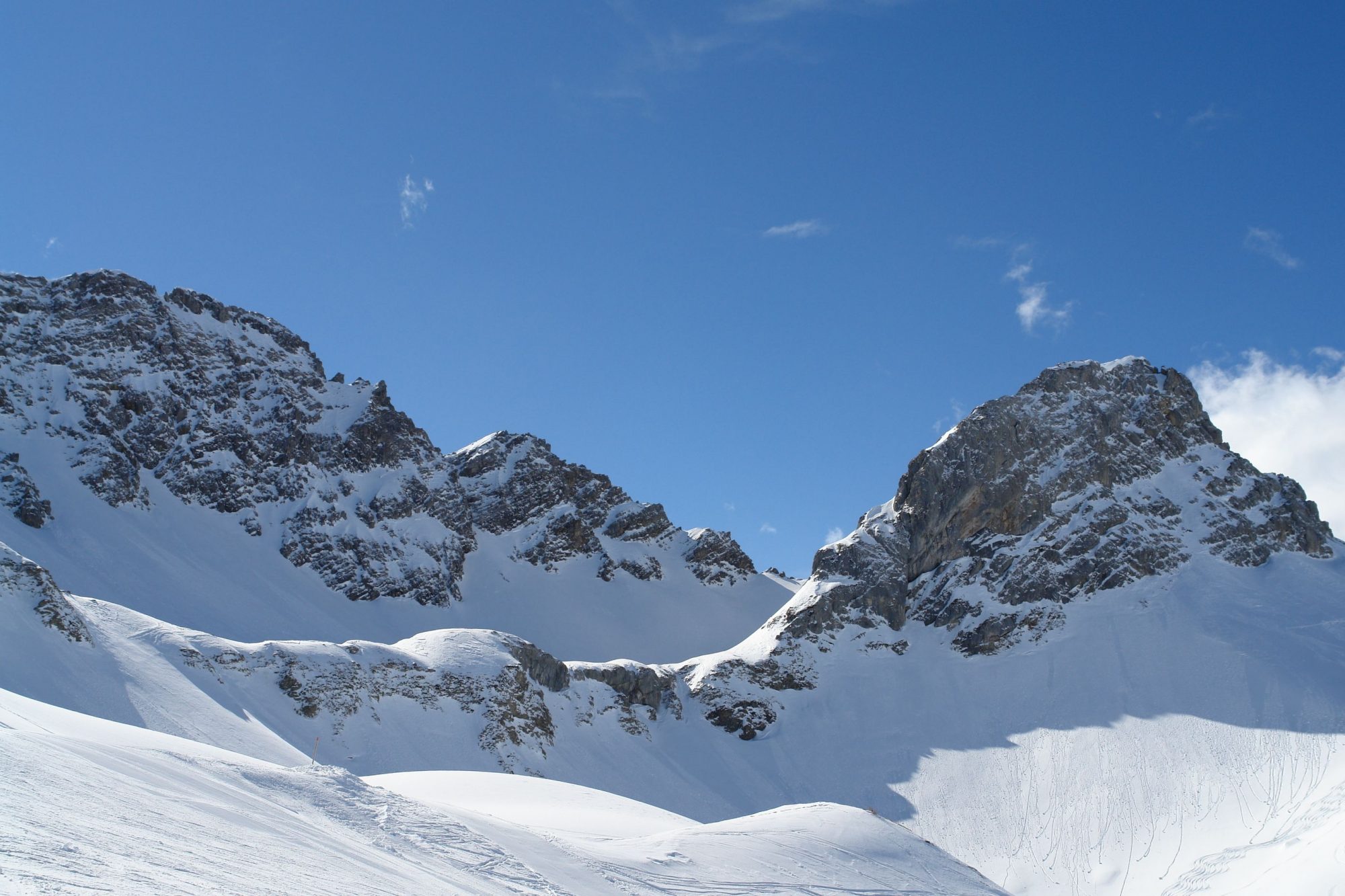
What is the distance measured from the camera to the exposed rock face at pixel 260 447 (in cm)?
9300

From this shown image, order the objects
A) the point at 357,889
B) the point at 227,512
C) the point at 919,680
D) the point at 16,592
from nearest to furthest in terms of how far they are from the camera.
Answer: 1. the point at 357,889
2. the point at 16,592
3. the point at 919,680
4. the point at 227,512

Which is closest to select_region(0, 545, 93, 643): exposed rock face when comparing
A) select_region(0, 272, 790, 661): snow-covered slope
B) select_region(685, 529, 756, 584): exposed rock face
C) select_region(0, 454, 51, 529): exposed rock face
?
select_region(0, 272, 790, 661): snow-covered slope

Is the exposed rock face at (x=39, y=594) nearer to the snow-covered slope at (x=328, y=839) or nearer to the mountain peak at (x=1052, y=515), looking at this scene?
the snow-covered slope at (x=328, y=839)

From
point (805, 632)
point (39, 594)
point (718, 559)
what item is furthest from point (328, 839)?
point (718, 559)

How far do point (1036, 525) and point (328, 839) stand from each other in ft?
265

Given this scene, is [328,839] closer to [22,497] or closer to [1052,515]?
[22,497]

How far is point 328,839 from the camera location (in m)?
17.0

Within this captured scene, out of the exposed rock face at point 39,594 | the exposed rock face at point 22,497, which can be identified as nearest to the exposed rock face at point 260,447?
the exposed rock face at point 22,497

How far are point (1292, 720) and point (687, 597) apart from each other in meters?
63.1

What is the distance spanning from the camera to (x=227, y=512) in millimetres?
94875

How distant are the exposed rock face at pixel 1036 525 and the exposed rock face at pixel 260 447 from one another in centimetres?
3322

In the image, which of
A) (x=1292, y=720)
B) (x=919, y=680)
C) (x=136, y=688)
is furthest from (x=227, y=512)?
(x=1292, y=720)

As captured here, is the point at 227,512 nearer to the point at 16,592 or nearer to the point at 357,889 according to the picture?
the point at 16,592

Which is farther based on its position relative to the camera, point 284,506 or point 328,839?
point 284,506
